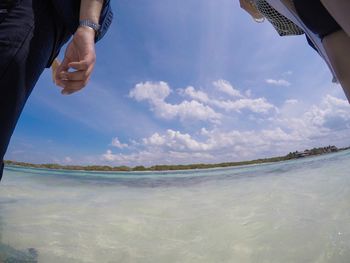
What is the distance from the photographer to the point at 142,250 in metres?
1.52

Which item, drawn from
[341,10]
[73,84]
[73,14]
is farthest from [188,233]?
[341,10]

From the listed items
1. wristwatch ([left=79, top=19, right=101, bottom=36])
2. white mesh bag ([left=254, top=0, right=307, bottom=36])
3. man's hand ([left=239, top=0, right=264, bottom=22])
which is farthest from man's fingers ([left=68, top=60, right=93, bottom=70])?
man's hand ([left=239, top=0, right=264, bottom=22])

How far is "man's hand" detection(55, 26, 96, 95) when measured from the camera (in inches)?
27.8

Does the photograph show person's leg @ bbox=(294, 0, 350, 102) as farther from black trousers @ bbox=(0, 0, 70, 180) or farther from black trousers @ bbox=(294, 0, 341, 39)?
black trousers @ bbox=(0, 0, 70, 180)

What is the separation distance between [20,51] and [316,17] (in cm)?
68

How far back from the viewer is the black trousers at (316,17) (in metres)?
0.59

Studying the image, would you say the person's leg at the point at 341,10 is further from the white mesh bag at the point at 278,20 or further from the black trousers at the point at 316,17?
the white mesh bag at the point at 278,20

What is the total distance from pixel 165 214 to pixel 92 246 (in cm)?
89

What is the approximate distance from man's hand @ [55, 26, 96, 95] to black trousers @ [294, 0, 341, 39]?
537mm

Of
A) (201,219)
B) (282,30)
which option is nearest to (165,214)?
(201,219)

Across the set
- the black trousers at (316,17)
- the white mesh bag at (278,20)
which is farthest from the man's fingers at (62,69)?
the white mesh bag at (278,20)

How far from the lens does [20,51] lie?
2.02 ft

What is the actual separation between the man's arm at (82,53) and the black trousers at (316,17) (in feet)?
1.75

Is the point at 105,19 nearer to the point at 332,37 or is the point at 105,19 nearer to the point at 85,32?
the point at 85,32
